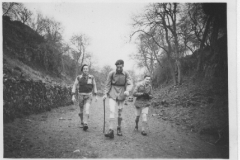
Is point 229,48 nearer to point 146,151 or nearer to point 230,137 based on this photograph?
point 230,137

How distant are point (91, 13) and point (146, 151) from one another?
13.8ft

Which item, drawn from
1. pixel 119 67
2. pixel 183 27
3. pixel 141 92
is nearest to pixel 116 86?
pixel 119 67

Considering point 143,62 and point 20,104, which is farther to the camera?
point 143,62

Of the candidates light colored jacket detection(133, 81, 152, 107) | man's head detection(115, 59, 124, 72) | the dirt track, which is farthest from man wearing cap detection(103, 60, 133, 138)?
the dirt track

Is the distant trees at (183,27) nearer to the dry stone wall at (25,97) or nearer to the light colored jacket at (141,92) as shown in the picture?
the light colored jacket at (141,92)

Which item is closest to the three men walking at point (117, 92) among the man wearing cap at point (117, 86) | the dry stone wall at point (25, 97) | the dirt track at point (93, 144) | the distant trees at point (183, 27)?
the man wearing cap at point (117, 86)

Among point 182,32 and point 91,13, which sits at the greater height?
point 182,32

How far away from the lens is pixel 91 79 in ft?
13.6

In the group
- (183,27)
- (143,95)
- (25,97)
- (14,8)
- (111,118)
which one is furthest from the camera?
(183,27)

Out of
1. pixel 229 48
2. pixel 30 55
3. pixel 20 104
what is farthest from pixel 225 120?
pixel 30 55

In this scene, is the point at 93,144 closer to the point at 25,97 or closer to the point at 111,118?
the point at 111,118

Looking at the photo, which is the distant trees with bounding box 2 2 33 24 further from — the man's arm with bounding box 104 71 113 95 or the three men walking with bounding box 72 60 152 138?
the man's arm with bounding box 104 71 113 95

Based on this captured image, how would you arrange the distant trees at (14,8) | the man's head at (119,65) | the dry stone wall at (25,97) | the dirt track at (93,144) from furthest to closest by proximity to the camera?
the distant trees at (14,8), the dry stone wall at (25,97), the man's head at (119,65), the dirt track at (93,144)

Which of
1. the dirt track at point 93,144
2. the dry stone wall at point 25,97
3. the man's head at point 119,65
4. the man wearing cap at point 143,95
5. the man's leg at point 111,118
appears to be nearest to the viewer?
the dirt track at point 93,144
